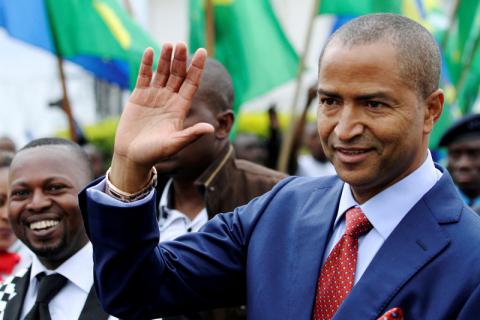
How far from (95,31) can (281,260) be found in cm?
533

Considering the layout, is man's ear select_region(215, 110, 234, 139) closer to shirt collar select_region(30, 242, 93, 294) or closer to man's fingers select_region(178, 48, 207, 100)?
shirt collar select_region(30, 242, 93, 294)

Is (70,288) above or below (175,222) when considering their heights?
above

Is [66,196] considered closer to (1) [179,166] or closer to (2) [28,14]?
(1) [179,166]

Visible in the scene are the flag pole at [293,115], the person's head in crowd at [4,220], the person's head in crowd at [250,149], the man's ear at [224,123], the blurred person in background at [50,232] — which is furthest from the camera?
the person's head in crowd at [250,149]

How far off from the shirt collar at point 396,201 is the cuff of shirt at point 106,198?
621 mm

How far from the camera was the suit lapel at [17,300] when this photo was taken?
11.8 ft

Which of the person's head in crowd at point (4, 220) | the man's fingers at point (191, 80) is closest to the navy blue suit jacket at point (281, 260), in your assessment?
the man's fingers at point (191, 80)

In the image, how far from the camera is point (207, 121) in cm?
447

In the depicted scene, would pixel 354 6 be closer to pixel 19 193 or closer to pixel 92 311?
pixel 19 193

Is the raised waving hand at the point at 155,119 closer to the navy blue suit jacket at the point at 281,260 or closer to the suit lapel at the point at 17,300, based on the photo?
the navy blue suit jacket at the point at 281,260

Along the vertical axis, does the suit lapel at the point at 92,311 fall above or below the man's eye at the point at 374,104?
below

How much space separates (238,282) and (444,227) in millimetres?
726

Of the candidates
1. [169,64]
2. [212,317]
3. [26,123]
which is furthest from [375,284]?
[26,123]

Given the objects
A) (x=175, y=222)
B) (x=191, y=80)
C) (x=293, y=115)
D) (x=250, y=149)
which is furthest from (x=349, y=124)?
(x=250, y=149)
